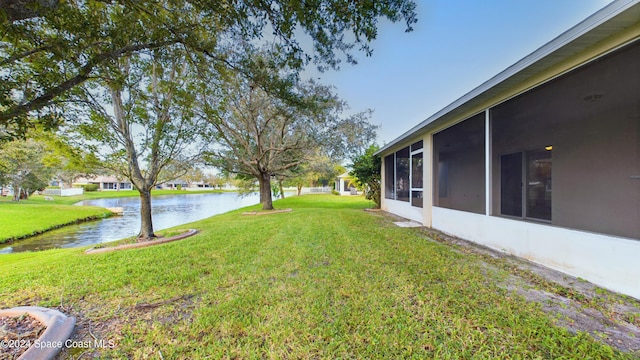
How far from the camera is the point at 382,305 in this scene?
2447 millimetres

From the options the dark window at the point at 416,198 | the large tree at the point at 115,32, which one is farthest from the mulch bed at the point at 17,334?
the dark window at the point at 416,198

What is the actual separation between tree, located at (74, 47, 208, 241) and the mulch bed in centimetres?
418

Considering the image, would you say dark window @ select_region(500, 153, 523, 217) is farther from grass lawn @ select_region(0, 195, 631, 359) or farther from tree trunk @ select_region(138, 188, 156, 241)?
tree trunk @ select_region(138, 188, 156, 241)

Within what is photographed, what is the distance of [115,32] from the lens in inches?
109

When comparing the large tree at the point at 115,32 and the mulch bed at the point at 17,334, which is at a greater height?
the large tree at the point at 115,32

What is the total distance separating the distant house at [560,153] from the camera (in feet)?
9.30

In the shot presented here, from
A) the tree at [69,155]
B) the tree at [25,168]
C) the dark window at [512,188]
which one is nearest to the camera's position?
the tree at [69,155]

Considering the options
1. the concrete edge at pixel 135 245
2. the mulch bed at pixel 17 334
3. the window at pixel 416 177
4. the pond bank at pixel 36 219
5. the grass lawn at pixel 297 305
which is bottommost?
the pond bank at pixel 36 219

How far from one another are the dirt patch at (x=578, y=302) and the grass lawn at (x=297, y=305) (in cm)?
17

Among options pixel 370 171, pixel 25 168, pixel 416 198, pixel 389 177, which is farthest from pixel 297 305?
pixel 25 168

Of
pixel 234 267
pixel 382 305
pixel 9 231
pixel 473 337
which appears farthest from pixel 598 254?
pixel 9 231

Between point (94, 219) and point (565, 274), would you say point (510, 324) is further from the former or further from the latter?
point (94, 219)

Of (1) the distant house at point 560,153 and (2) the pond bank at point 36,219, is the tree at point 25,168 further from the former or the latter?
(1) the distant house at point 560,153

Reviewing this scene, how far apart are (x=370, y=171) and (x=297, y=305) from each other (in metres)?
10.6
